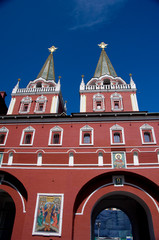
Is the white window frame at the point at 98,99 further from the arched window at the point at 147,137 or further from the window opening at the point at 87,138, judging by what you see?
the arched window at the point at 147,137

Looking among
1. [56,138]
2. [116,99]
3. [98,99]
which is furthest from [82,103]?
[56,138]

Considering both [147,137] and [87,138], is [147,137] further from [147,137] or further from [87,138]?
[87,138]

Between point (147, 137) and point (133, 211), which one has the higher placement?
point (147, 137)

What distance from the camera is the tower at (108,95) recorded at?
23656mm

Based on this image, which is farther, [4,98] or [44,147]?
[4,98]

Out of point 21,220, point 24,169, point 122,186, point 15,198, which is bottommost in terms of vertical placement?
point 21,220

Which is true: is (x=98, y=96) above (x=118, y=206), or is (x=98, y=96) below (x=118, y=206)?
above

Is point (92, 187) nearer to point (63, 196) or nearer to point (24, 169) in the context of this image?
point (63, 196)

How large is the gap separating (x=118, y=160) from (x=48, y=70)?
69.4 feet

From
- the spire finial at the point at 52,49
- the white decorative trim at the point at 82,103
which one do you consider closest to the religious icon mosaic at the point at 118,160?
the white decorative trim at the point at 82,103

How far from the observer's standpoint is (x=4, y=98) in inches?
1206

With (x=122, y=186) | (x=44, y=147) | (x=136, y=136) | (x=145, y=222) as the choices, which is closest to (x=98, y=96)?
(x=136, y=136)

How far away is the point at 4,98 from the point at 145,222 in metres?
25.3

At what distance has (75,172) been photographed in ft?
53.7
